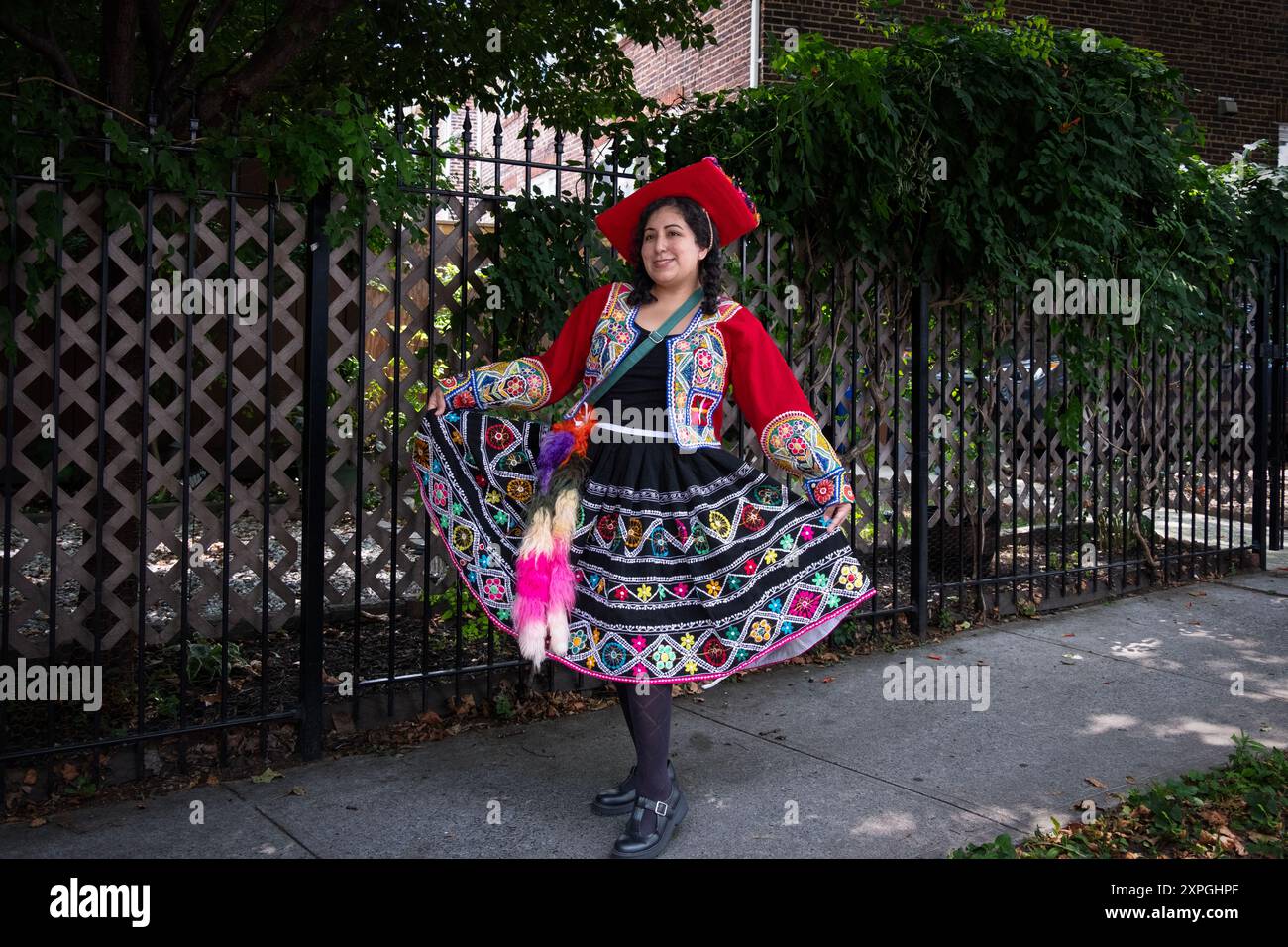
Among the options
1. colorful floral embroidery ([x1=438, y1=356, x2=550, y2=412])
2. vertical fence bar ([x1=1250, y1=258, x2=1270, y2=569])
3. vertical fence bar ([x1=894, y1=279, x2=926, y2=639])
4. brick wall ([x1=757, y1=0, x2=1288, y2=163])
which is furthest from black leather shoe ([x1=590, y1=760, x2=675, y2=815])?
brick wall ([x1=757, y1=0, x2=1288, y2=163])

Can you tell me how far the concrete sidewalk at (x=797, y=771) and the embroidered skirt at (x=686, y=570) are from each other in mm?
605

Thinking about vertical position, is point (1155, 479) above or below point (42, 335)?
A: below

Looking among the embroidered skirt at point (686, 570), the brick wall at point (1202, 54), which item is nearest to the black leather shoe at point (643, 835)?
the embroidered skirt at point (686, 570)

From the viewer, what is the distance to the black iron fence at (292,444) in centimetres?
389

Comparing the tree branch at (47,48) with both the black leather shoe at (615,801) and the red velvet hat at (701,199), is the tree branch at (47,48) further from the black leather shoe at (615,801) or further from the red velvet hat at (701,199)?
the black leather shoe at (615,801)

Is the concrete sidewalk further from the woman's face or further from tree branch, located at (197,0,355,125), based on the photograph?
tree branch, located at (197,0,355,125)

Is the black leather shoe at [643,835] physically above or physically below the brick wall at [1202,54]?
below

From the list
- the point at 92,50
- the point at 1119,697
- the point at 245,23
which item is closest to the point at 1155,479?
the point at 1119,697

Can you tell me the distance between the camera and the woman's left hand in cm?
359

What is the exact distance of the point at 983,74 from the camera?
5695mm

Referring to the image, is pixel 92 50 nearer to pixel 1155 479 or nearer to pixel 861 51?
pixel 861 51

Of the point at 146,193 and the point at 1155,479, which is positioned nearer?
the point at 146,193

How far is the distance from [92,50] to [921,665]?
17.5 feet

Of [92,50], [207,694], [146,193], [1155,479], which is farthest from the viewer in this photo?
[1155,479]
